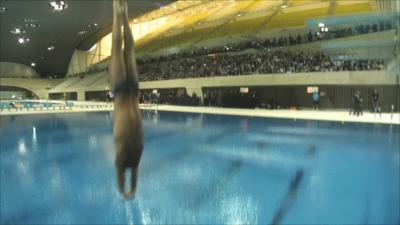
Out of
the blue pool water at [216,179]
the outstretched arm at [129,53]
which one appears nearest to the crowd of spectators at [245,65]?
the blue pool water at [216,179]

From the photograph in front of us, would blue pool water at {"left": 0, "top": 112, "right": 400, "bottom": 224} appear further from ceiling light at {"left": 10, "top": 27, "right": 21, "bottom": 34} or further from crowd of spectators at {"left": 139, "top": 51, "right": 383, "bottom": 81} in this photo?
ceiling light at {"left": 10, "top": 27, "right": 21, "bottom": 34}

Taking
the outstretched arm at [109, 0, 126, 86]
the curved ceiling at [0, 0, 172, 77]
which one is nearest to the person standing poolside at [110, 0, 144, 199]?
the outstretched arm at [109, 0, 126, 86]

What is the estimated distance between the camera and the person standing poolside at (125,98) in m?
1.34

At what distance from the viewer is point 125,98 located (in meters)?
1.36

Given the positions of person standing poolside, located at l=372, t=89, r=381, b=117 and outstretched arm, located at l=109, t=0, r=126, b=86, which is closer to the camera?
outstretched arm, located at l=109, t=0, r=126, b=86

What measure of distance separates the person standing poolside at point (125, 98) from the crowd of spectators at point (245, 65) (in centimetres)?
2311

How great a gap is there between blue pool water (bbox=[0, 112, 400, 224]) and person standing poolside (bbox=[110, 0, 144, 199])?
19.0 ft

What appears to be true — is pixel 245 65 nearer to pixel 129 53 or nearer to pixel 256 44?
pixel 256 44

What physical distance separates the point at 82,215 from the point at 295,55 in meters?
27.0

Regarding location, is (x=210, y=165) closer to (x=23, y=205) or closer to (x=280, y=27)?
(x=23, y=205)

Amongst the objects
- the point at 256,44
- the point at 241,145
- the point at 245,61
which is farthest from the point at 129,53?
the point at 256,44

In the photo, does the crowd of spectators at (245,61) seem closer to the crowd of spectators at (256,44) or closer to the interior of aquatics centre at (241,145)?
the crowd of spectators at (256,44)

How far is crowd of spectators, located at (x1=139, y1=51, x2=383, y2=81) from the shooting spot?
91.2 feet

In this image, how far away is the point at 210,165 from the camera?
37.7 ft
